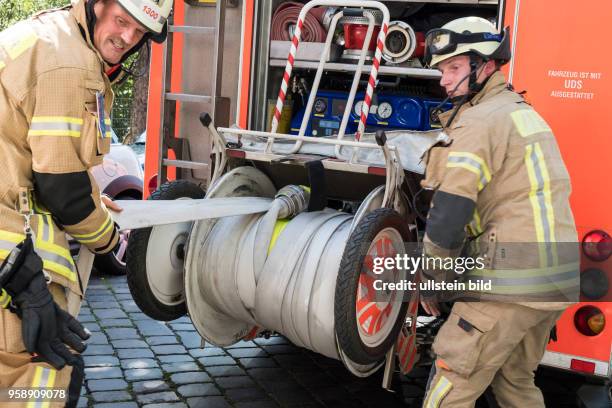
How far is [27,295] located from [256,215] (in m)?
1.76

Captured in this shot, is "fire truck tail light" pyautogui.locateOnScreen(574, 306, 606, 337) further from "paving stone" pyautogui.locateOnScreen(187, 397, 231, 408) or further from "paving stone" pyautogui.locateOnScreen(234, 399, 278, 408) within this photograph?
"paving stone" pyautogui.locateOnScreen(187, 397, 231, 408)

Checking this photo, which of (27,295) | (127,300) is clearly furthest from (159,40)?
(127,300)

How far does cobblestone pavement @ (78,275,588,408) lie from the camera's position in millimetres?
4484

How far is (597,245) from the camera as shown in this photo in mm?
3814

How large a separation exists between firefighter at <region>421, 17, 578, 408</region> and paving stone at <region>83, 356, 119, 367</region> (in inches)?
91.3

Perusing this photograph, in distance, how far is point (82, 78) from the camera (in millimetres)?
2709

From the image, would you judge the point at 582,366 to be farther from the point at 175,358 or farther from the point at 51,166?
the point at 51,166

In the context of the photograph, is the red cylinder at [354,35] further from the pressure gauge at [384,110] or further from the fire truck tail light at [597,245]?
the fire truck tail light at [597,245]

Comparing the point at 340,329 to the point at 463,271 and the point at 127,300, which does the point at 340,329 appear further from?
the point at 127,300

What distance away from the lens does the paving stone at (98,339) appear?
17.3 feet

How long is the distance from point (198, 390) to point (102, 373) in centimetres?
64

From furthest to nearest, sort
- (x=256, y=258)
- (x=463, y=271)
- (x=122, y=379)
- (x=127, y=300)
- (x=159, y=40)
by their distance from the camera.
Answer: (x=127, y=300), (x=122, y=379), (x=256, y=258), (x=463, y=271), (x=159, y=40)

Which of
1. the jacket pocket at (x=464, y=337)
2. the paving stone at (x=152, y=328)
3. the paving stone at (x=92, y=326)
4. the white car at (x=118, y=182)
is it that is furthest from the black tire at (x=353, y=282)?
the white car at (x=118, y=182)

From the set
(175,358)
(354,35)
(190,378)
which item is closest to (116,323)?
(175,358)
